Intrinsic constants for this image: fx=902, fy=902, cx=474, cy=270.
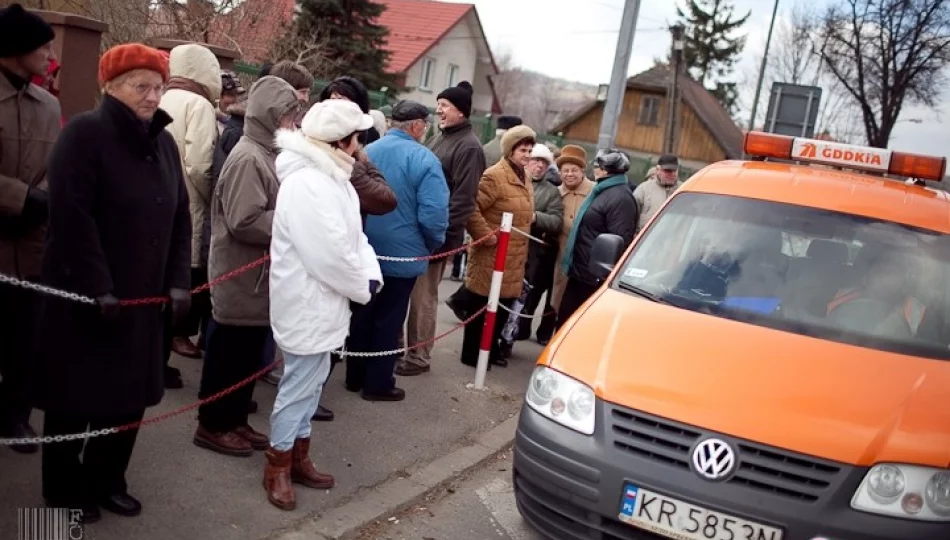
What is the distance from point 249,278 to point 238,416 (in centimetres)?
82

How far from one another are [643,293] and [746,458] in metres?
1.35

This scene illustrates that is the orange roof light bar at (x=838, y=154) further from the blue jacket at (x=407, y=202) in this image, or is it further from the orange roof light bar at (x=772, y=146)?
the blue jacket at (x=407, y=202)

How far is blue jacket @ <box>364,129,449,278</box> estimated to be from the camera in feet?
20.4

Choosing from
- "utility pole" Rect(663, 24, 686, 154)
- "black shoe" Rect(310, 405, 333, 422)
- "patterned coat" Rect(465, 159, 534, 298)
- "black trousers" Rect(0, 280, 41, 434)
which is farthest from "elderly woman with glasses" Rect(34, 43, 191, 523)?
"utility pole" Rect(663, 24, 686, 154)

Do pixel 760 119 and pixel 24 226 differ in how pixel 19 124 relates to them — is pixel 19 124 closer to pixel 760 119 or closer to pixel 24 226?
pixel 24 226

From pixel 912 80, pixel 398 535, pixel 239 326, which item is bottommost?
pixel 398 535

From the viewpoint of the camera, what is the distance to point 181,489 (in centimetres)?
448

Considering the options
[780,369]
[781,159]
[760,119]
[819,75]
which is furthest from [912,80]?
[780,369]

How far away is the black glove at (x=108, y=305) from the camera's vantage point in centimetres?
361

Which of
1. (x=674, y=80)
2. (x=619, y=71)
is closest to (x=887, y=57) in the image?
(x=674, y=80)

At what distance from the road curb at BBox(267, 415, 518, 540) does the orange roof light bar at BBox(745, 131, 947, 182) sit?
104 inches

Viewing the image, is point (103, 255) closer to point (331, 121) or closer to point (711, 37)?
point (331, 121)

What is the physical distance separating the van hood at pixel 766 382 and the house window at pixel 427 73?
1582 inches

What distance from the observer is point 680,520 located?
Answer: 363 cm
